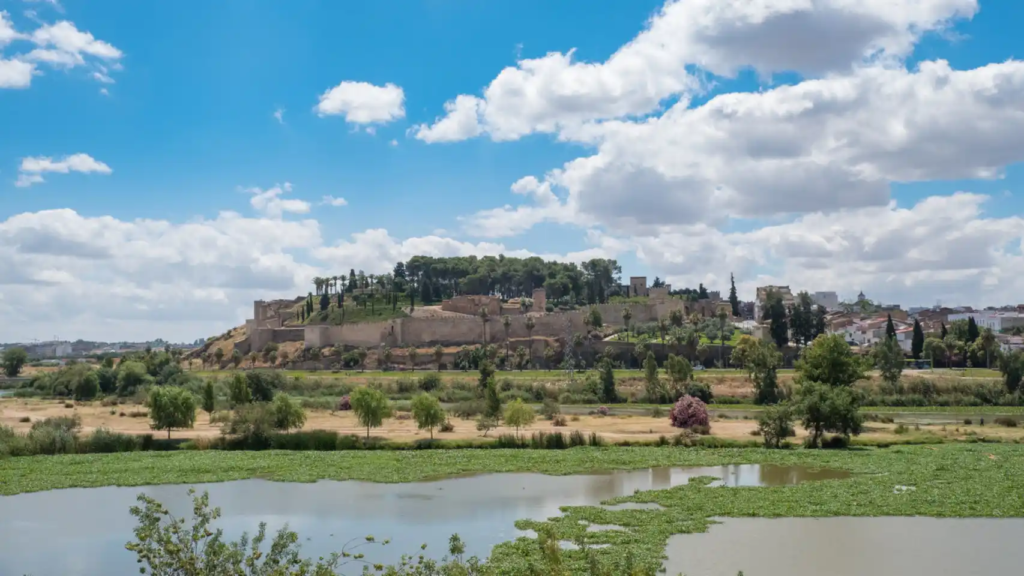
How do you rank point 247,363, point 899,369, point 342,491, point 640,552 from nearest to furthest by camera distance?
point 640,552
point 342,491
point 899,369
point 247,363

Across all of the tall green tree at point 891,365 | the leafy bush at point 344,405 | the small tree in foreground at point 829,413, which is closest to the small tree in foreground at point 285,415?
the leafy bush at point 344,405

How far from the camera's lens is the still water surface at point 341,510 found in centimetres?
1458

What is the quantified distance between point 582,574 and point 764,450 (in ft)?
52.2

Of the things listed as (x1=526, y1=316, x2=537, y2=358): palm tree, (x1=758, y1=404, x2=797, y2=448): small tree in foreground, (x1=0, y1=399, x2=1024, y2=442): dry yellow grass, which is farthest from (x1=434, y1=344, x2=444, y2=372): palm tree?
(x1=758, y1=404, x2=797, y2=448): small tree in foreground

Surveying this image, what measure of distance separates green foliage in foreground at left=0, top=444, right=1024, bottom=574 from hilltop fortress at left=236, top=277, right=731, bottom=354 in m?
50.1

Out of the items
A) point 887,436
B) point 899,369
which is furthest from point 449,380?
point 887,436

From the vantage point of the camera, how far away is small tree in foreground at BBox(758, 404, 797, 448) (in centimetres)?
2741

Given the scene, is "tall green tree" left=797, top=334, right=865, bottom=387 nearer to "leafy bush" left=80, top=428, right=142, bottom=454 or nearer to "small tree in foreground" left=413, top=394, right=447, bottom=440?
"small tree in foreground" left=413, top=394, right=447, bottom=440

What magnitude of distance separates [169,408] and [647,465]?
17.6 meters

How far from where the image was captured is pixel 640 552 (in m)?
13.7

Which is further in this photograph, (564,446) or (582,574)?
(564,446)

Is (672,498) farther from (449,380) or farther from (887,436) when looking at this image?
(449,380)

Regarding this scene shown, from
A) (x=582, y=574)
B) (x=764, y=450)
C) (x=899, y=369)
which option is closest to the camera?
(x=582, y=574)

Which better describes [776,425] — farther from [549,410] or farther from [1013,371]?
[1013,371]
